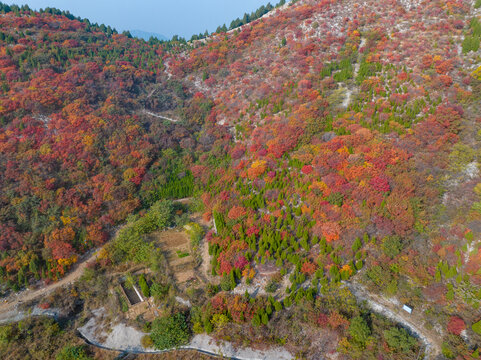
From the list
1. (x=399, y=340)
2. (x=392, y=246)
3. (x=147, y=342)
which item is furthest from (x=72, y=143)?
(x=399, y=340)

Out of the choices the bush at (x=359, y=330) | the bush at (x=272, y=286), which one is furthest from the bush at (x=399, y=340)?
the bush at (x=272, y=286)

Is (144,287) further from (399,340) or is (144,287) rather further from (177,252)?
(399,340)

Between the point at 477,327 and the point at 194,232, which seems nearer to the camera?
the point at 477,327

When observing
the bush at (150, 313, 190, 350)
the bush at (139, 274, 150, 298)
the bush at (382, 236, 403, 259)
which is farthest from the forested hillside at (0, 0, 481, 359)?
the bush at (139, 274, 150, 298)

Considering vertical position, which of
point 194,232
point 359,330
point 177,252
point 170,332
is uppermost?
point 194,232

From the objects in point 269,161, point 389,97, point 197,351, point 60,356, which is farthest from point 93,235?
point 389,97

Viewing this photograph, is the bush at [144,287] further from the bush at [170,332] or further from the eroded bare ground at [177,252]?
the bush at [170,332]
